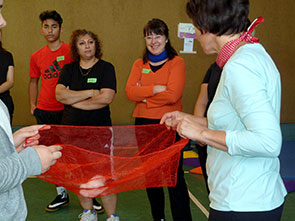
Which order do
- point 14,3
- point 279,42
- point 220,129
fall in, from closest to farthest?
point 220,129 < point 14,3 < point 279,42

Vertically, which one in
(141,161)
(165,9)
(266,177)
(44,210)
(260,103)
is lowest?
(44,210)

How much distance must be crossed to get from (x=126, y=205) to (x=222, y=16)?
106 inches

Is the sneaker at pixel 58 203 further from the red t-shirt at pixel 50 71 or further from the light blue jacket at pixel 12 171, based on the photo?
the light blue jacket at pixel 12 171

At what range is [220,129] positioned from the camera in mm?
1434

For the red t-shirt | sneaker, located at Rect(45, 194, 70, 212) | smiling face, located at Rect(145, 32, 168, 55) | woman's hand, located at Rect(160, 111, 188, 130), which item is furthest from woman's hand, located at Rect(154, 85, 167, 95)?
sneaker, located at Rect(45, 194, 70, 212)

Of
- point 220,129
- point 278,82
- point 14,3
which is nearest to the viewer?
point 278,82

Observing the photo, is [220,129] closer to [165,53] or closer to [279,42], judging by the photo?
[165,53]

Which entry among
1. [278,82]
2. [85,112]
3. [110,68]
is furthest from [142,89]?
[278,82]

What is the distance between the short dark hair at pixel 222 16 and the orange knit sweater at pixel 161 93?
1.66 m

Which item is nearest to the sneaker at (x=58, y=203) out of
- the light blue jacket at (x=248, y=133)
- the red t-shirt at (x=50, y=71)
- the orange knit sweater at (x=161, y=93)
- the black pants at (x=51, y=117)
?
the black pants at (x=51, y=117)

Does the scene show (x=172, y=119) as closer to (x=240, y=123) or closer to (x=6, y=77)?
(x=240, y=123)

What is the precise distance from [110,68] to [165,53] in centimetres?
54

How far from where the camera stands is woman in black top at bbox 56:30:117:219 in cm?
311

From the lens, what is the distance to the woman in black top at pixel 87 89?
3113mm
